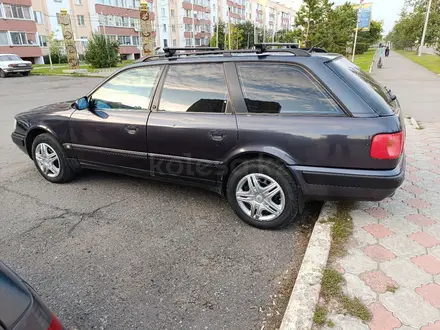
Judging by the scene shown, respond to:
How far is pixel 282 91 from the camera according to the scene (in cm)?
297

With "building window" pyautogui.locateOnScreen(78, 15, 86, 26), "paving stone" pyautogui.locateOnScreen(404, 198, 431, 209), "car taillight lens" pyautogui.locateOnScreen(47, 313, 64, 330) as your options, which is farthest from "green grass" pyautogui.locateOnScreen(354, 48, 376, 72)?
"building window" pyautogui.locateOnScreen(78, 15, 86, 26)

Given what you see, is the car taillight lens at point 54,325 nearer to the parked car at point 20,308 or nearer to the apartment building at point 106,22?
the parked car at point 20,308

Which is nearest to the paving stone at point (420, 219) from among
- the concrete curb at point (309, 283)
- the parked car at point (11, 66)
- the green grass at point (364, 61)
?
the concrete curb at point (309, 283)

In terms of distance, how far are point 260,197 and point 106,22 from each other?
5291cm

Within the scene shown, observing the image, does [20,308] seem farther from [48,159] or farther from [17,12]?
[17,12]

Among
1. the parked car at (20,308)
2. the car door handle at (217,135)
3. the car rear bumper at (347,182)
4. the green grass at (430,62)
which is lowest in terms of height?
the green grass at (430,62)

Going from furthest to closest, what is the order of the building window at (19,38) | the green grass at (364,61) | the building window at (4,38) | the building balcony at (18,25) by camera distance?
1. the building window at (19,38)
2. the building window at (4,38)
3. the building balcony at (18,25)
4. the green grass at (364,61)

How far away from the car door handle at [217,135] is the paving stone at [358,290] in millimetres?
1605

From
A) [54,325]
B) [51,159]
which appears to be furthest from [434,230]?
[51,159]

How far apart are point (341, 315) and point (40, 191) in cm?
384

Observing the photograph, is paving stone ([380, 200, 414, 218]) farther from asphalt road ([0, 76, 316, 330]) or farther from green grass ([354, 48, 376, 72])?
green grass ([354, 48, 376, 72])

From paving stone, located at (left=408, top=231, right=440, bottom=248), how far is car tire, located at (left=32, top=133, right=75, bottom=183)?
13.3 ft

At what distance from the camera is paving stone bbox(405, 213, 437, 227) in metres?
3.17

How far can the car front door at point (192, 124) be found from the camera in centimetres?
318
